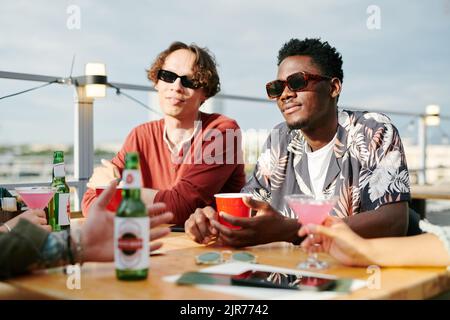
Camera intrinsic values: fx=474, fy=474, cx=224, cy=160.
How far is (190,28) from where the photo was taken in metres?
3.42

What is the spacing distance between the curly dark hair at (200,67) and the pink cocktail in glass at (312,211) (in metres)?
1.66

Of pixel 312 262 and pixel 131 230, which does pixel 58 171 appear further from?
pixel 312 262

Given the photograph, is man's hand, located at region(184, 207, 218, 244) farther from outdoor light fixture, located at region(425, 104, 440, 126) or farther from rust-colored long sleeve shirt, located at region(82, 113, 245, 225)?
outdoor light fixture, located at region(425, 104, 440, 126)

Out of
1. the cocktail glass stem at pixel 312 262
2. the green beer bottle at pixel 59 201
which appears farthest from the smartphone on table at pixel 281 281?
the green beer bottle at pixel 59 201

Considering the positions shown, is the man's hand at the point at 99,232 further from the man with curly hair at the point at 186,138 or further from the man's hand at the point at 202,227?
the man with curly hair at the point at 186,138

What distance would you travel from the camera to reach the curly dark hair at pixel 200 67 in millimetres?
2895

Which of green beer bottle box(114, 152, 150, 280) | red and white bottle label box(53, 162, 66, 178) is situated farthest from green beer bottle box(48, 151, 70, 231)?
green beer bottle box(114, 152, 150, 280)

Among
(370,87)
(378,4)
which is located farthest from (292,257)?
(370,87)

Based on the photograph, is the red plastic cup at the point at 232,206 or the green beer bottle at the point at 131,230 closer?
the green beer bottle at the point at 131,230

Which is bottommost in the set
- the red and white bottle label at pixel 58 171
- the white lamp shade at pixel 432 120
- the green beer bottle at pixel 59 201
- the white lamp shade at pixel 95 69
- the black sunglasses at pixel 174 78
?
the green beer bottle at pixel 59 201

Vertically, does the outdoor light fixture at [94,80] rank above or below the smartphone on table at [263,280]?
above

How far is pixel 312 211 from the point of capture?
1.32 metres

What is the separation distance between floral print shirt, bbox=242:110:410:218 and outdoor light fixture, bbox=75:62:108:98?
2493 mm

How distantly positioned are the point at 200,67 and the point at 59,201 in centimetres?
137
